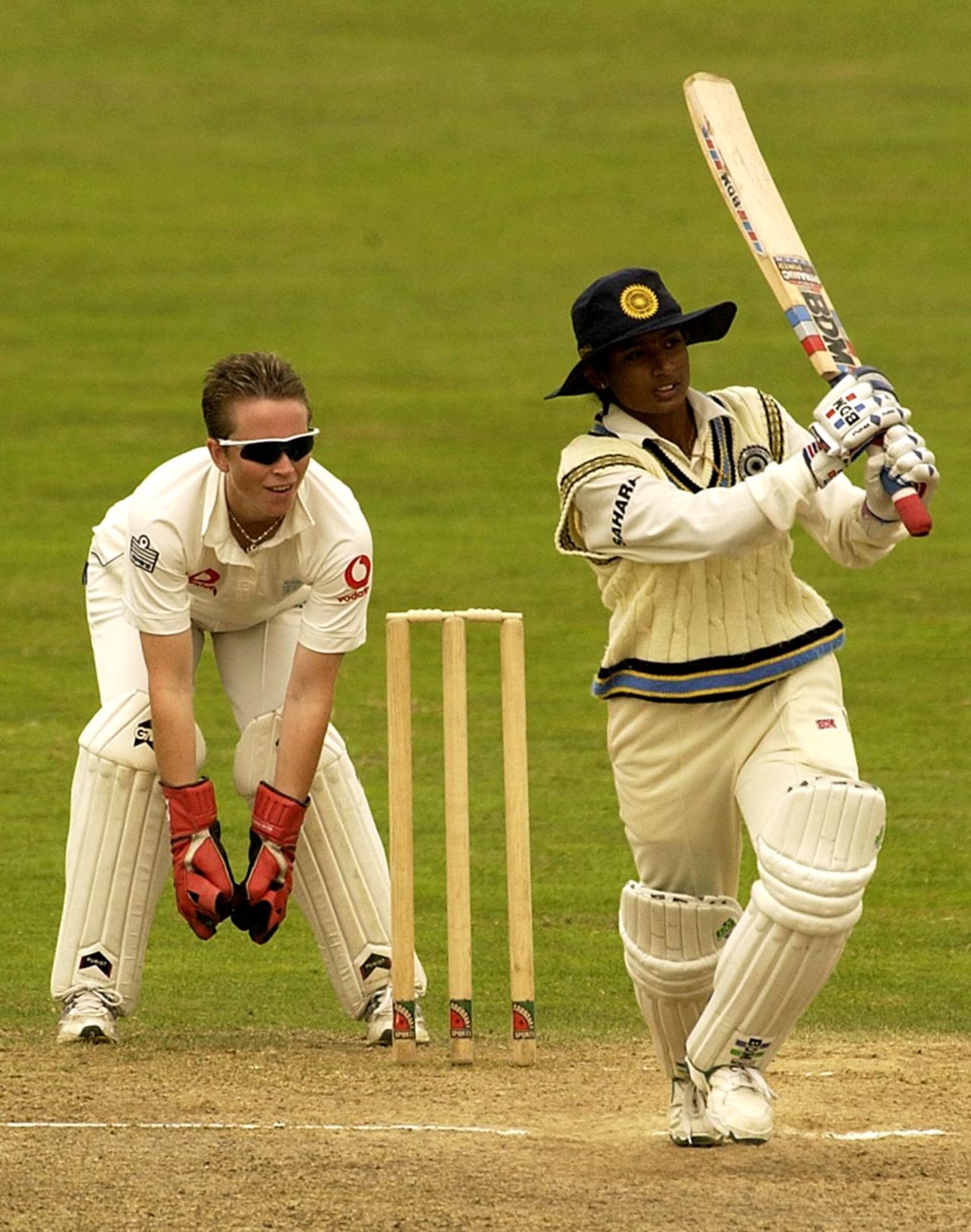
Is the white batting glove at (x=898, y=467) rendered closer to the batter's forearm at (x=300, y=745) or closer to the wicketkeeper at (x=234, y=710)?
the wicketkeeper at (x=234, y=710)

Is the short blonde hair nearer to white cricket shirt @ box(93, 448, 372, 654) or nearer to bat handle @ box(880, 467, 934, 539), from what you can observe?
white cricket shirt @ box(93, 448, 372, 654)

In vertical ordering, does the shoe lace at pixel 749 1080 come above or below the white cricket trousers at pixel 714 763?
below

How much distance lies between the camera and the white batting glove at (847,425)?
413 centimetres

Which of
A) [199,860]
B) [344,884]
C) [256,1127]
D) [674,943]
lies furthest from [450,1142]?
[344,884]

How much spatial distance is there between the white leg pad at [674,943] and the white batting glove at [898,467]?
2.53 feet

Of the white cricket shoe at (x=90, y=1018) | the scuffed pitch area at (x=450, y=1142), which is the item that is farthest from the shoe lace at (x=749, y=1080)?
the white cricket shoe at (x=90, y=1018)

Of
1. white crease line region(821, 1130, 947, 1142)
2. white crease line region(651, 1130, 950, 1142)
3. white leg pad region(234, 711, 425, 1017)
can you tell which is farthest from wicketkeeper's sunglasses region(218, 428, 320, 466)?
white crease line region(821, 1130, 947, 1142)

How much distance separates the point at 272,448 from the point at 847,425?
1.23 m

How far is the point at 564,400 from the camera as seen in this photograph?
1648 cm

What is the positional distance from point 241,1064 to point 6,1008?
97cm

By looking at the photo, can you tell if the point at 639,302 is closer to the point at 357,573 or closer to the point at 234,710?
the point at 357,573

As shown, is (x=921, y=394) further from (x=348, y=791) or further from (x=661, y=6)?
(x=661, y=6)

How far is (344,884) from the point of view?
18.9 ft

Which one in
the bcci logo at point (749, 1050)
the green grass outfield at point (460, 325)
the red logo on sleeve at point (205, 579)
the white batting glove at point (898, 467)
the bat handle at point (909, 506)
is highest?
the green grass outfield at point (460, 325)
